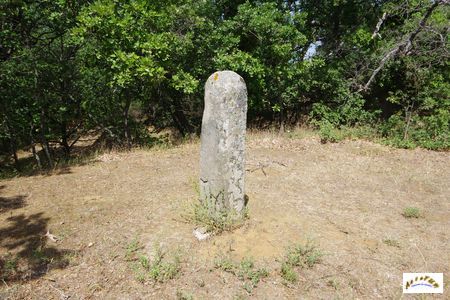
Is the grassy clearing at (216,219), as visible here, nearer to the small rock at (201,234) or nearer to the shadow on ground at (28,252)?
the small rock at (201,234)

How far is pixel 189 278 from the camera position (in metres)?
3.58

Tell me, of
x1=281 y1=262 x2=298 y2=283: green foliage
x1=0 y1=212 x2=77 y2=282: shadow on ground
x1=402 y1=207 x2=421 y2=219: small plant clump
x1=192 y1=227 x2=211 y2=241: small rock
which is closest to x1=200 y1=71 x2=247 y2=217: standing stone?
x1=192 y1=227 x2=211 y2=241: small rock

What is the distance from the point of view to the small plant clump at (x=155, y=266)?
11.6 feet

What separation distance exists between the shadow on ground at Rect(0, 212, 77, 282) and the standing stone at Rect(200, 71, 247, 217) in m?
1.92

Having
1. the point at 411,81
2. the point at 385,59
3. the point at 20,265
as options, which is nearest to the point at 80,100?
the point at 20,265

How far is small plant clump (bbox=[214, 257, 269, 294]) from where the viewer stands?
3.50 metres

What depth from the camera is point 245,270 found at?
142 inches

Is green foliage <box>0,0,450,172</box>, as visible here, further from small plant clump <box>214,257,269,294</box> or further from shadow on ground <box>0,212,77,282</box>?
small plant clump <box>214,257,269,294</box>

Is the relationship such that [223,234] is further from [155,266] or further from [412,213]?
[412,213]

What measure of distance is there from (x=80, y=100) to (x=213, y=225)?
351 inches

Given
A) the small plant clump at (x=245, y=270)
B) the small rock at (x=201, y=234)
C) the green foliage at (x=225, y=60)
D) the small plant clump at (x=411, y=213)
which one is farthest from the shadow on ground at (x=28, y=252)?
the small plant clump at (x=411, y=213)

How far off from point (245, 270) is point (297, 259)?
0.66 metres

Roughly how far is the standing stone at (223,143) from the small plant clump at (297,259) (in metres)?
0.95

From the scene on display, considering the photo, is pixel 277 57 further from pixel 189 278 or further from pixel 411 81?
pixel 189 278
